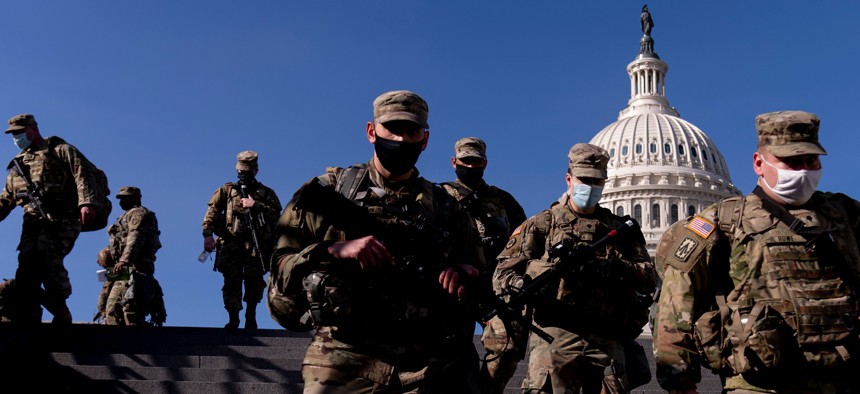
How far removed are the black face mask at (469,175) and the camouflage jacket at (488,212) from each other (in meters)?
0.04

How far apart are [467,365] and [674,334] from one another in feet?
2.91

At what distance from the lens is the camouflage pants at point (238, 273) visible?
13562 millimetres

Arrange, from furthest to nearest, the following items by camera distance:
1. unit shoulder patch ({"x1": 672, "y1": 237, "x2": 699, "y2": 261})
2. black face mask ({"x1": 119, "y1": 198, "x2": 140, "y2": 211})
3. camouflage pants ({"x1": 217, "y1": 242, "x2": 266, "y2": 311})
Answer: black face mask ({"x1": 119, "y1": 198, "x2": 140, "y2": 211})
camouflage pants ({"x1": 217, "y1": 242, "x2": 266, "y2": 311})
unit shoulder patch ({"x1": 672, "y1": 237, "x2": 699, "y2": 261})

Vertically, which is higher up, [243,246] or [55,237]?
[243,246]

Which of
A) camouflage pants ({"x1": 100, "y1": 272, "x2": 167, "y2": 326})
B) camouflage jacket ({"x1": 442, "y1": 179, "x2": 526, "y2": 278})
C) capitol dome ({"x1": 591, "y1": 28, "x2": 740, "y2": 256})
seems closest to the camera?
camouflage jacket ({"x1": 442, "y1": 179, "x2": 526, "y2": 278})

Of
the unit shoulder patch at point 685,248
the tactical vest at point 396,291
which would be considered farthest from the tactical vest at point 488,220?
the tactical vest at point 396,291

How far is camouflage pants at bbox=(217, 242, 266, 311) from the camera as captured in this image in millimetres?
13562

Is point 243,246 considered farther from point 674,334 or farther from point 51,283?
point 674,334

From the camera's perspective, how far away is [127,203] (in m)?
13.8

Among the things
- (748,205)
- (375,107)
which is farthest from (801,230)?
(375,107)

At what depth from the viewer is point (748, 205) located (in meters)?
5.57

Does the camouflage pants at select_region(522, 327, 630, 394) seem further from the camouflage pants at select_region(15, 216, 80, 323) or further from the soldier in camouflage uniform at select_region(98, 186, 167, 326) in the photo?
the soldier in camouflage uniform at select_region(98, 186, 167, 326)

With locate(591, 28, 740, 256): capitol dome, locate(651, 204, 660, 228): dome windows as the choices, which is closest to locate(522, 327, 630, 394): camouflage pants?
locate(591, 28, 740, 256): capitol dome

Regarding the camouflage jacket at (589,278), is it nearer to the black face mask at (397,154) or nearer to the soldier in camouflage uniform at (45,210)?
the black face mask at (397,154)
